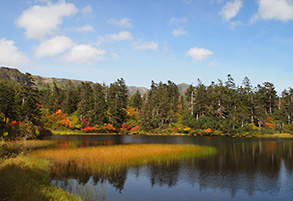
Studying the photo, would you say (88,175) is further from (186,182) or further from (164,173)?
(186,182)

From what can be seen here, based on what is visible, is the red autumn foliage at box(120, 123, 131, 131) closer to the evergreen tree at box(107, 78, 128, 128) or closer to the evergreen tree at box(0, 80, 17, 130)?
the evergreen tree at box(107, 78, 128, 128)

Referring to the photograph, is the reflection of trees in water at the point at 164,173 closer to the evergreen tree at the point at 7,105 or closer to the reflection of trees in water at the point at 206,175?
the reflection of trees in water at the point at 206,175

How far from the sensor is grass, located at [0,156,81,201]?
46.6 ft

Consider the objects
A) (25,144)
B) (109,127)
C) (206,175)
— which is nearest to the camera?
(206,175)

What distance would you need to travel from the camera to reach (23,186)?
1600 cm

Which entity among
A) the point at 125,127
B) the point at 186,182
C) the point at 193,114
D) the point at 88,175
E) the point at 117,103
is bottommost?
the point at 186,182

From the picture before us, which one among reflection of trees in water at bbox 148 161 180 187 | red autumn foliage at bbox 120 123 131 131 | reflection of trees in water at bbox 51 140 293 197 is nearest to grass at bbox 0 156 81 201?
reflection of trees in water at bbox 51 140 293 197

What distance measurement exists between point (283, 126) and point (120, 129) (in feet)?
234

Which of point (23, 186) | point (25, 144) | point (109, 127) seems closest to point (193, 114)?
point (109, 127)

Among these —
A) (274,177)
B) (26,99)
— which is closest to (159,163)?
(274,177)

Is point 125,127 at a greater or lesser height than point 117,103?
lesser

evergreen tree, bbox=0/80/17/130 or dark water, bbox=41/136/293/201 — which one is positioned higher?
evergreen tree, bbox=0/80/17/130

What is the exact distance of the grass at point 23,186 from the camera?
1420 centimetres

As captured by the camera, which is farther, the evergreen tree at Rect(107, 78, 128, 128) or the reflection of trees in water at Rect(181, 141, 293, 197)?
the evergreen tree at Rect(107, 78, 128, 128)
